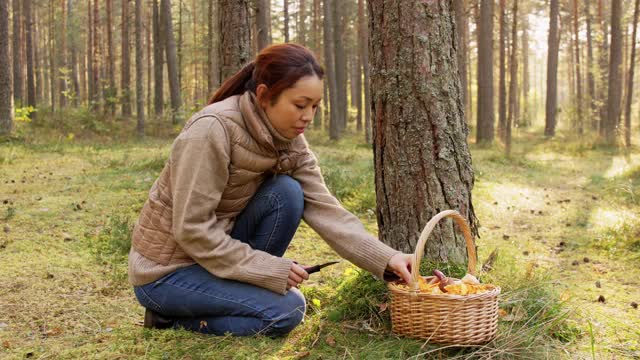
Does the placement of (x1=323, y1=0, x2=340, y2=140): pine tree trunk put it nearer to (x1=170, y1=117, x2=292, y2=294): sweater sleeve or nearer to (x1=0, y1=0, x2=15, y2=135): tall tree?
(x1=0, y1=0, x2=15, y2=135): tall tree

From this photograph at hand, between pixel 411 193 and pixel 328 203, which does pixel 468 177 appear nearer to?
pixel 411 193

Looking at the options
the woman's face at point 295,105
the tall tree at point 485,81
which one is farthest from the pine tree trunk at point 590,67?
the woman's face at point 295,105

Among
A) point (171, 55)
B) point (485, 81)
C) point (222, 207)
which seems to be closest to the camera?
point (222, 207)

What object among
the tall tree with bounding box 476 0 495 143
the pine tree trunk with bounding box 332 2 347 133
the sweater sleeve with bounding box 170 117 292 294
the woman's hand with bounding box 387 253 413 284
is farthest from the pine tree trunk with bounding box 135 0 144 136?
the woman's hand with bounding box 387 253 413 284

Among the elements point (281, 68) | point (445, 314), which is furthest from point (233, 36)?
point (445, 314)

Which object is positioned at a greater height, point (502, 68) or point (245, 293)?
point (502, 68)

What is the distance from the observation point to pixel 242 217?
10.2 ft

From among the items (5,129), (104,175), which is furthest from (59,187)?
(5,129)

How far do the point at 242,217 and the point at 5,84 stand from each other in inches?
483

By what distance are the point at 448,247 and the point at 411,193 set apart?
1.29ft

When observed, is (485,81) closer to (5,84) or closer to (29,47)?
(5,84)

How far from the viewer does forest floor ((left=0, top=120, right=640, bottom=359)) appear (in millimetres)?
2834

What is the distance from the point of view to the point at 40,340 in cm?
317

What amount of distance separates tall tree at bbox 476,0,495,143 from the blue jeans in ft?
46.8
